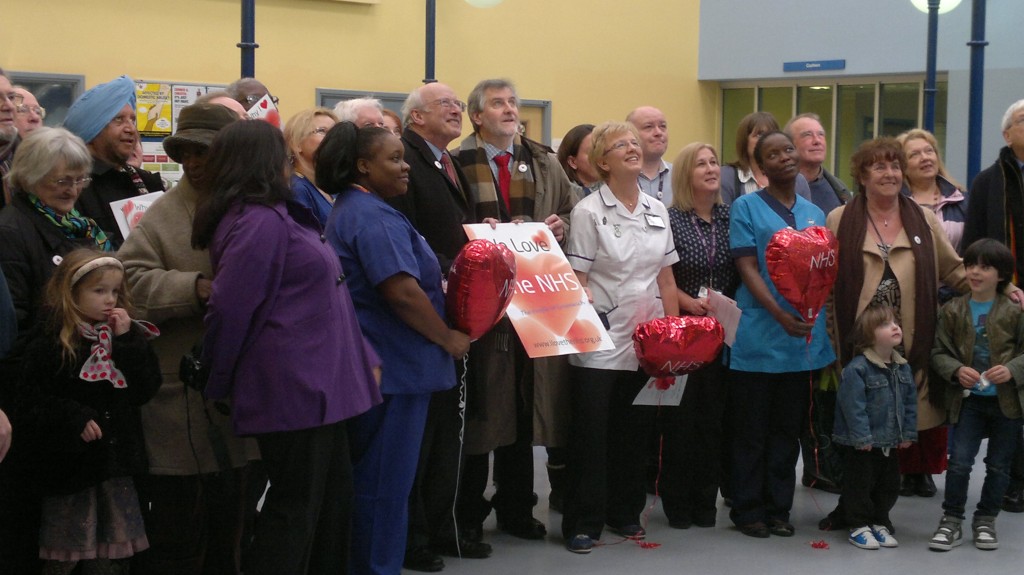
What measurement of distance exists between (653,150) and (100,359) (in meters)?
3.12

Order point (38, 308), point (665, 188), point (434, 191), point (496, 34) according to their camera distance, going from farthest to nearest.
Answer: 1. point (496, 34)
2. point (665, 188)
3. point (434, 191)
4. point (38, 308)

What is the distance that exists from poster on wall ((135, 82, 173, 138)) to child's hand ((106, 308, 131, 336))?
6.46 meters

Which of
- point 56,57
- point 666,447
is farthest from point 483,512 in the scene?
point 56,57

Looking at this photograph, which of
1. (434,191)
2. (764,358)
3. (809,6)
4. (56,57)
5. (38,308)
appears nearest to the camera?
(38,308)

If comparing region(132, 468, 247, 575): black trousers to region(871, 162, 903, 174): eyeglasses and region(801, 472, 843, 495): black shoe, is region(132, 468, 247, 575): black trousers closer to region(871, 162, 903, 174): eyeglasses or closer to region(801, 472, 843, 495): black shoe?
region(871, 162, 903, 174): eyeglasses

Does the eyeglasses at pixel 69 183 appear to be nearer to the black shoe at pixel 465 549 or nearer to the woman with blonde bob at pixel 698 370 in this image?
the black shoe at pixel 465 549

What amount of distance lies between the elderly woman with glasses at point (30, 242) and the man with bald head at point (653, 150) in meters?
2.86

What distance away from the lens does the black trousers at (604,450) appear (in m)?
5.10

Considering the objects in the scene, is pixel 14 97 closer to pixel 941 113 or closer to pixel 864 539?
pixel 864 539

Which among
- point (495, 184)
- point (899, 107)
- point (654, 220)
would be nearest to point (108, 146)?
point (495, 184)

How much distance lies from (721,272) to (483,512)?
1519 mm

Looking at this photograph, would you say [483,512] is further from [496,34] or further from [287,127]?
[496,34]

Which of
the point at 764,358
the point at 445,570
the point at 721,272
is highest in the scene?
the point at 721,272

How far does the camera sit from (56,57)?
379 inches
